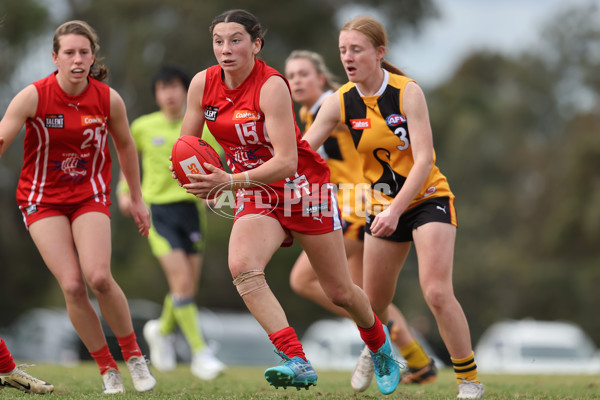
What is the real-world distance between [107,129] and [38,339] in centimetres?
1497

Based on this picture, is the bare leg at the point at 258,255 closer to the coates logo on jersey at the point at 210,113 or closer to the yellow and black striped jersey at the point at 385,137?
the coates logo on jersey at the point at 210,113

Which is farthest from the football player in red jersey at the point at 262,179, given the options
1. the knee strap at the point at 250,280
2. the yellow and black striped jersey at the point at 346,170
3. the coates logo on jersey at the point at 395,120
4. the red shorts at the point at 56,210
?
the yellow and black striped jersey at the point at 346,170

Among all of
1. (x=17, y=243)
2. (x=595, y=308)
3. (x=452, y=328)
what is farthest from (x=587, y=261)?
(x=452, y=328)

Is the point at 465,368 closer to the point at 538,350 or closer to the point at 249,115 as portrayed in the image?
the point at 249,115

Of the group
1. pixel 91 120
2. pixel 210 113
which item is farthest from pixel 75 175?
pixel 210 113

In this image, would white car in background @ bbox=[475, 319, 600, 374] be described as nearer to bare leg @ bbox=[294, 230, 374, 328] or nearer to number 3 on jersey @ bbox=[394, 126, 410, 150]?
number 3 on jersey @ bbox=[394, 126, 410, 150]

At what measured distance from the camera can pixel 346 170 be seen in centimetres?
774

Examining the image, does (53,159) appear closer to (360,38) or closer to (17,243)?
(360,38)

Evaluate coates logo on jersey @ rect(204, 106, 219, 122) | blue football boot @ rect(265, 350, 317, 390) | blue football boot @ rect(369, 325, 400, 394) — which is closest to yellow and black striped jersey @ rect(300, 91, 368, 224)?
blue football boot @ rect(369, 325, 400, 394)

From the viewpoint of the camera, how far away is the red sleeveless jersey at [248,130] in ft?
17.6

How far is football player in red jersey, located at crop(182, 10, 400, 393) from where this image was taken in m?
5.21

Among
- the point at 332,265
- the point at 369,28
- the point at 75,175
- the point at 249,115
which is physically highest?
the point at 369,28

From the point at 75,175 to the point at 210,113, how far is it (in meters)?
1.27

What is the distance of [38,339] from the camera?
2014 cm
